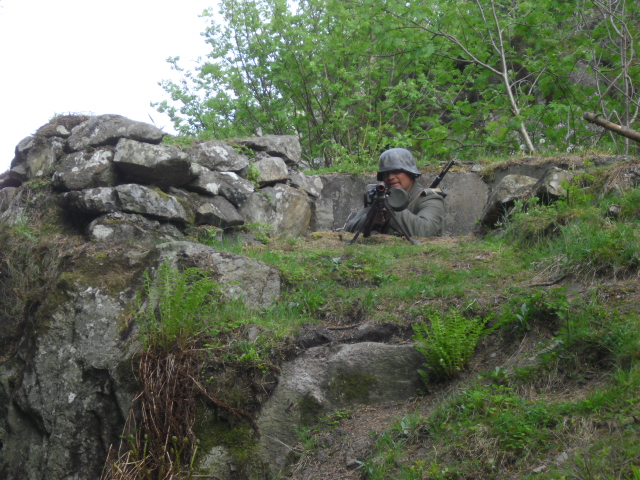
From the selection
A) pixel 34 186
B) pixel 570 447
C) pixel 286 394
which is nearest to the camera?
pixel 570 447

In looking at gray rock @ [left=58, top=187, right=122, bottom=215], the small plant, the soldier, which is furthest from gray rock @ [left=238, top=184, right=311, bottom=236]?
gray rock @ [left=58, top=187, right=122, bottom=215]

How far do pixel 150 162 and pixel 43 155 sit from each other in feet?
5.30

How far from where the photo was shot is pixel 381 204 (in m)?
7.96

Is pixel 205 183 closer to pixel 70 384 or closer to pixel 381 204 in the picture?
pixel 381 204

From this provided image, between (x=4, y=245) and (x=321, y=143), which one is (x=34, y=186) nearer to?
(x=4, y=245)

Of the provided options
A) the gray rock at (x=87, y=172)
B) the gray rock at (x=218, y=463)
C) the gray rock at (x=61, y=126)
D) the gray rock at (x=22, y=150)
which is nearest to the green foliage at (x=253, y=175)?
the gray rock at (x=87, y=172)

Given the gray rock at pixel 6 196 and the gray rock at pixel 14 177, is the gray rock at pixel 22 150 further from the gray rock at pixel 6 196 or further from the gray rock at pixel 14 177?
the gray rock at pixel 6 196

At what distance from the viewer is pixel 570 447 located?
3.06 metres

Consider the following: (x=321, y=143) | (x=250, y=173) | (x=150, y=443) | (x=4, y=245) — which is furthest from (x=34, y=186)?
(x=321, y=143)

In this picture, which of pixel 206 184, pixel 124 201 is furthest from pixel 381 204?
pixel 124 201

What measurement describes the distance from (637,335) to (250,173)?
20.2 feet

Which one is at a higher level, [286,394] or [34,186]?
[34,186]

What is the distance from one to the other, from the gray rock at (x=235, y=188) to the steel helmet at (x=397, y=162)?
6.47 feet

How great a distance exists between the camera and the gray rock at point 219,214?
7.89 meters
